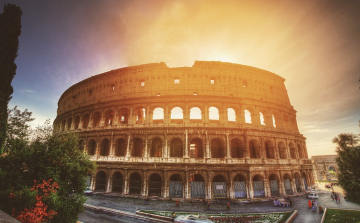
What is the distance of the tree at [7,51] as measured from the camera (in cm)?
1096

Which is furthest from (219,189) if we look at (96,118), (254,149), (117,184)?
(96,118)

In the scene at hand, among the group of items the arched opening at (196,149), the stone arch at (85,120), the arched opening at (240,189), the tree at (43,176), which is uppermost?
the stone arch at (85,120)

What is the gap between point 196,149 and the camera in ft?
72.7

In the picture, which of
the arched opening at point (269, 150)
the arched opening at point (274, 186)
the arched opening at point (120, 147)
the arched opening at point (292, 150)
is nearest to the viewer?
the arched opening at point (274, 186)

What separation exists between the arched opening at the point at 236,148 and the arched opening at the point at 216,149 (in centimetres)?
169

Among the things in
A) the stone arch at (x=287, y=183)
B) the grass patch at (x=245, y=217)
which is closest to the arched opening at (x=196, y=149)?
the grass patch at (x=245, y=217)

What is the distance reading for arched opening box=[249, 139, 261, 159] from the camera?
22.6 m

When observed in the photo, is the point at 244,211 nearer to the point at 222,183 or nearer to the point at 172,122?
the point at 222,183

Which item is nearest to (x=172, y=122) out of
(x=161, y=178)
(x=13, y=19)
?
(x=161, y=178)

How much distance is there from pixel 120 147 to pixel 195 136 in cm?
1116

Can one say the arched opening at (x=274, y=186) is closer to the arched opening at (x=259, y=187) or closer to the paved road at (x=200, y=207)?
the arched opening at (x=259, y=187)

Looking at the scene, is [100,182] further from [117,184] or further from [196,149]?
[196,149]

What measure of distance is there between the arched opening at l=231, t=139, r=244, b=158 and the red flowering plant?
19.5 meters

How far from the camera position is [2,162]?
10266mm
